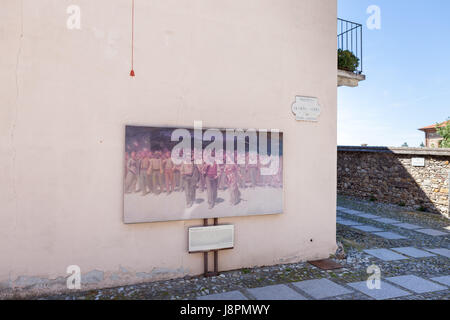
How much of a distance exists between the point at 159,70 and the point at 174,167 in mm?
1080

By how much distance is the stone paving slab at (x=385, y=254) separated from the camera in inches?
166

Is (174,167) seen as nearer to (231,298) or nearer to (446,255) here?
(231,298)

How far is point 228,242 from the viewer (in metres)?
3.55

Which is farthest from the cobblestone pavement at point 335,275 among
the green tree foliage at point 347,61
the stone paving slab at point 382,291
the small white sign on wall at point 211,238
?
the green tree foliage at point 347,61

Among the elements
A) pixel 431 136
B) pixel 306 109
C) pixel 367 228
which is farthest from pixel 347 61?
pixel 431 136

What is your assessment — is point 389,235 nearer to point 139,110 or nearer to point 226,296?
point 226,296

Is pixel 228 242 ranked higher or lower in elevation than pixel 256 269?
higher

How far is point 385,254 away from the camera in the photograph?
14.4 feet

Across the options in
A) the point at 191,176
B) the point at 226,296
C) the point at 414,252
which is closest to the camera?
the point at 226,296

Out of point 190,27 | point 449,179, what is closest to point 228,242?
point 190,27

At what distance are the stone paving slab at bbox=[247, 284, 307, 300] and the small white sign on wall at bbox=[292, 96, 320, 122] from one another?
2083 mm

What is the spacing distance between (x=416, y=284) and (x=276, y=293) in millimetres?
1619

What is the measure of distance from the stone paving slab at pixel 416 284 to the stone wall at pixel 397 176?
4901 mm

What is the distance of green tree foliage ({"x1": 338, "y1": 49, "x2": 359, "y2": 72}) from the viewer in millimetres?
5586
